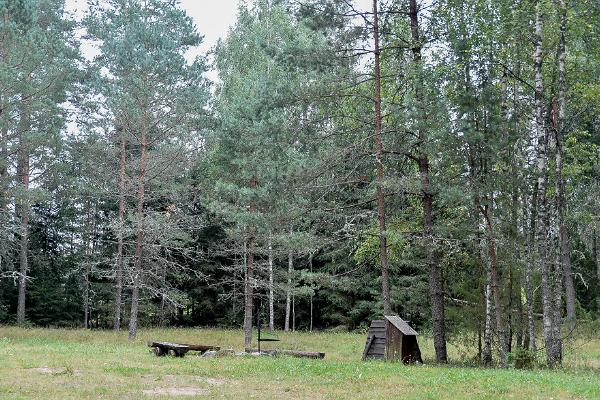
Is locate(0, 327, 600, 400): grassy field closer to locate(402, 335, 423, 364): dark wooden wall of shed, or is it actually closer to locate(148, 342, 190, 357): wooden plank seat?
locate(148, 342, 190, 357): wooden plank seat

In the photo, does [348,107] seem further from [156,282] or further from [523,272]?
[156,282]

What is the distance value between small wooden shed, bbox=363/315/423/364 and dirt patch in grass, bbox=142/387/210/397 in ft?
17.0

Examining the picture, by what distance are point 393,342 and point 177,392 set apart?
565cm

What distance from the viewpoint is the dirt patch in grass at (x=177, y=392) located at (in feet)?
26.0

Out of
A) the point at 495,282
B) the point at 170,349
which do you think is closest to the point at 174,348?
the point at 170,349

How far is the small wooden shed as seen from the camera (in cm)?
1229

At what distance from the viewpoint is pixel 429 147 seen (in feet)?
41.1

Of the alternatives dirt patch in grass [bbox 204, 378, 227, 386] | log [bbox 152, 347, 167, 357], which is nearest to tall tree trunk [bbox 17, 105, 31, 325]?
log [bbox 152, 347, 167, 357]

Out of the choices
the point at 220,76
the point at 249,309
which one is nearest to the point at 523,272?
the point at 249,309

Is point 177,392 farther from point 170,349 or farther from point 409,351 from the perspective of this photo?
point 170,349

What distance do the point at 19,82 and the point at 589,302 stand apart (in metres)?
27.0

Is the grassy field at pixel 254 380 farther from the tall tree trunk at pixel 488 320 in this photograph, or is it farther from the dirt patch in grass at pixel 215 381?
the tall tree trunk at pixel 488 320

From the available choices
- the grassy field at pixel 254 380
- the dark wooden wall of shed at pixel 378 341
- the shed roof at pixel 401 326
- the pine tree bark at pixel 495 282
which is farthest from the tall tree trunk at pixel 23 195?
the pine tree bark at pixel 495 282

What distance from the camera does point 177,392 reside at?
8.11 metres
